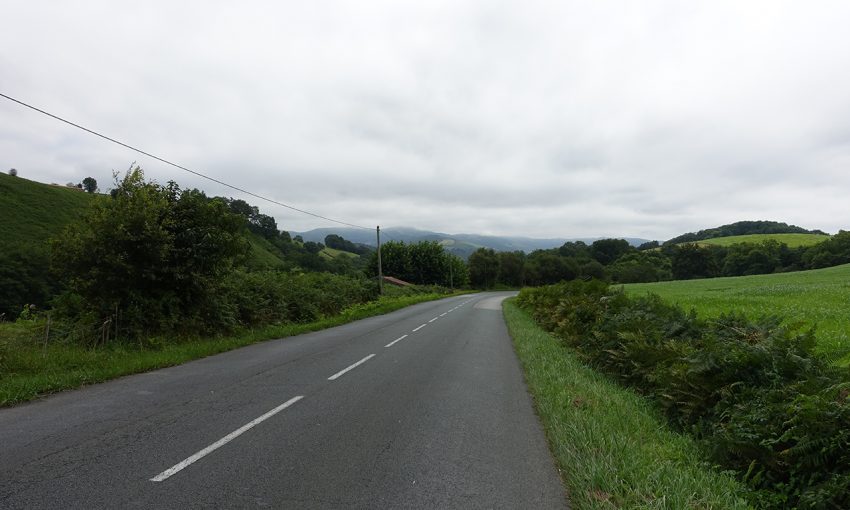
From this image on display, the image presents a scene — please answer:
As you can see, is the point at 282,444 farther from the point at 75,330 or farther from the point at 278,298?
the point at 278,298

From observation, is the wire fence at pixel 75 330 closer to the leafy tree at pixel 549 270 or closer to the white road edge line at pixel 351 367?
the white road edge line at pixel 351 367

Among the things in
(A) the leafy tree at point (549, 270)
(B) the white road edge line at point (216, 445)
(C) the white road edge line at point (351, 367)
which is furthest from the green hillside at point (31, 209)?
(A) the leafy tree at point (549, 270)

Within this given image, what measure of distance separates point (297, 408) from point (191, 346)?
22.9 ft

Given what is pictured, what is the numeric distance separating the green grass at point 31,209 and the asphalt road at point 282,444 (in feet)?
235

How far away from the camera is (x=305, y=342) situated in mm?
13844

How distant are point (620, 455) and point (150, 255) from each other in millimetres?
12004

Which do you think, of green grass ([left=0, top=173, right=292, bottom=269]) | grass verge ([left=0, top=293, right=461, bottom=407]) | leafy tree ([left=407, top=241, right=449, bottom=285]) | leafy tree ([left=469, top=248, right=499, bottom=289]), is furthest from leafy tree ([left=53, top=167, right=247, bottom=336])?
leafy tree ([left=469, top=248, right=499, bottom=289])

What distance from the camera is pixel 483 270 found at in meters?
108

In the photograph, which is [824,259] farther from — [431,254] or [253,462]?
[253,462]

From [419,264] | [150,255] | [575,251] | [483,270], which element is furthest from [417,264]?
[150,255]

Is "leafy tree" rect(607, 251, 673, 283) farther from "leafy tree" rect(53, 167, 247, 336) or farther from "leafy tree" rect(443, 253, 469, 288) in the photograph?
"leafy tree" rect(53, 167, 247, 336)

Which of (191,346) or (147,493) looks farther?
(191,346)

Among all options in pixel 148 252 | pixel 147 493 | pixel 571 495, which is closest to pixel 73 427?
pixel 147 493

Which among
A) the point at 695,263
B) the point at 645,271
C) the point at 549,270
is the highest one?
the point at 695,263
